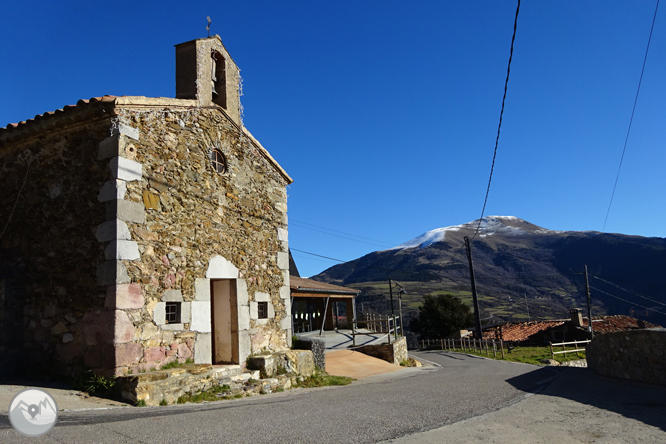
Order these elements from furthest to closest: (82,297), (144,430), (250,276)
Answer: (250,276) < (82,297) < (144,430)

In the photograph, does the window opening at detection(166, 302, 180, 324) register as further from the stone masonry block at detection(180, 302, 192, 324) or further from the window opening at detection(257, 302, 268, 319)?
the window opening at detection(257, 302, 268, 319)

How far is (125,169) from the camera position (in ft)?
24.2

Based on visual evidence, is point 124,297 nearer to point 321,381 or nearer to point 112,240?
point 112,240

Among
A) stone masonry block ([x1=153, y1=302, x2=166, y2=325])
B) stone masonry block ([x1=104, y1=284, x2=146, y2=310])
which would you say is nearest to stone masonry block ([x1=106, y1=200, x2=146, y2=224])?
stone masonry block ([x1=104, y1=284, x2=146, y2=310])

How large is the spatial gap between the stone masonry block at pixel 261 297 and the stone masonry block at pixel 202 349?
1.86m

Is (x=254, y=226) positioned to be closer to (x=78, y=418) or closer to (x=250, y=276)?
(x=250, y=276)

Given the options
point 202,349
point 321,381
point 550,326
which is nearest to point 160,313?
point 202,349

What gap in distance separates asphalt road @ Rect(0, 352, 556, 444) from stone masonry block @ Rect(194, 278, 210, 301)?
2.17 m

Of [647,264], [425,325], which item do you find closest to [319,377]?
[425,325]

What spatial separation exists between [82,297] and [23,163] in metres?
3.20

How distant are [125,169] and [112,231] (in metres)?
1.11

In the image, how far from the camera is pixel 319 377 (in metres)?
10.7

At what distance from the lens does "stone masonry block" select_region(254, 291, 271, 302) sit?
1020cm

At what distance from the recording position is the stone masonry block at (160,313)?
7.48 meters
